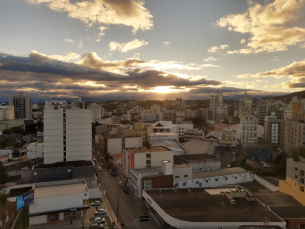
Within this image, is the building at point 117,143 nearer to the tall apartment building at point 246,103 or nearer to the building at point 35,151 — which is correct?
the building at point 35,151

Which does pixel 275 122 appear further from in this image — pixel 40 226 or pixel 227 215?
pixel 40 226

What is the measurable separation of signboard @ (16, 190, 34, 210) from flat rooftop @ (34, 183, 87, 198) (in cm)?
85

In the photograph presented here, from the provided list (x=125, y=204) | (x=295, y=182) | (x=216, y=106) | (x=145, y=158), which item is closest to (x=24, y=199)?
(x=125, y=204)

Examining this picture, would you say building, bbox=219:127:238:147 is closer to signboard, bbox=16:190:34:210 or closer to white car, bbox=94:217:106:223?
white car, bbox=94:217:106:223

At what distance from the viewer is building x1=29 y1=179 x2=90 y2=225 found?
12648 mm

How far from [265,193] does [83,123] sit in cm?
1608

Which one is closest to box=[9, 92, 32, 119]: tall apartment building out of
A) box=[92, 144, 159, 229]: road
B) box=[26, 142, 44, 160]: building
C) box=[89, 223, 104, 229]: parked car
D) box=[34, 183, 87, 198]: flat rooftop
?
box=[26, 142, 44, 160]: building

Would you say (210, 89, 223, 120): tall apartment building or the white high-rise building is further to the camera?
(210, 89, 223, 120): tall apartment building

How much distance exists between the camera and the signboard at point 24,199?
1133cm

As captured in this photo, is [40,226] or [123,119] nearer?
[40,226]

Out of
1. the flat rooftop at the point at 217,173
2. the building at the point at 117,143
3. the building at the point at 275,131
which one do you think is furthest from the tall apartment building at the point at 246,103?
the flat rooftop at the point at 217,173

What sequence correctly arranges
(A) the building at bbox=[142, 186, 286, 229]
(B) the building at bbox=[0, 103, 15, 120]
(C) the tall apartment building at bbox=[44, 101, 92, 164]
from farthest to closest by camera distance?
1. (B) the building at bbox=[0, 103, 15, 120]
2. (C) the tall apartment building at bbox=[44, 101, 92, 164]
3. (A) the building at bbox=[142, 186, 286, 229]

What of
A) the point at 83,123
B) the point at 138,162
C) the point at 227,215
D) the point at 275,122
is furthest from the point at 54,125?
the point at 275,122

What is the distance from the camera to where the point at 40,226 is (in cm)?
1246
